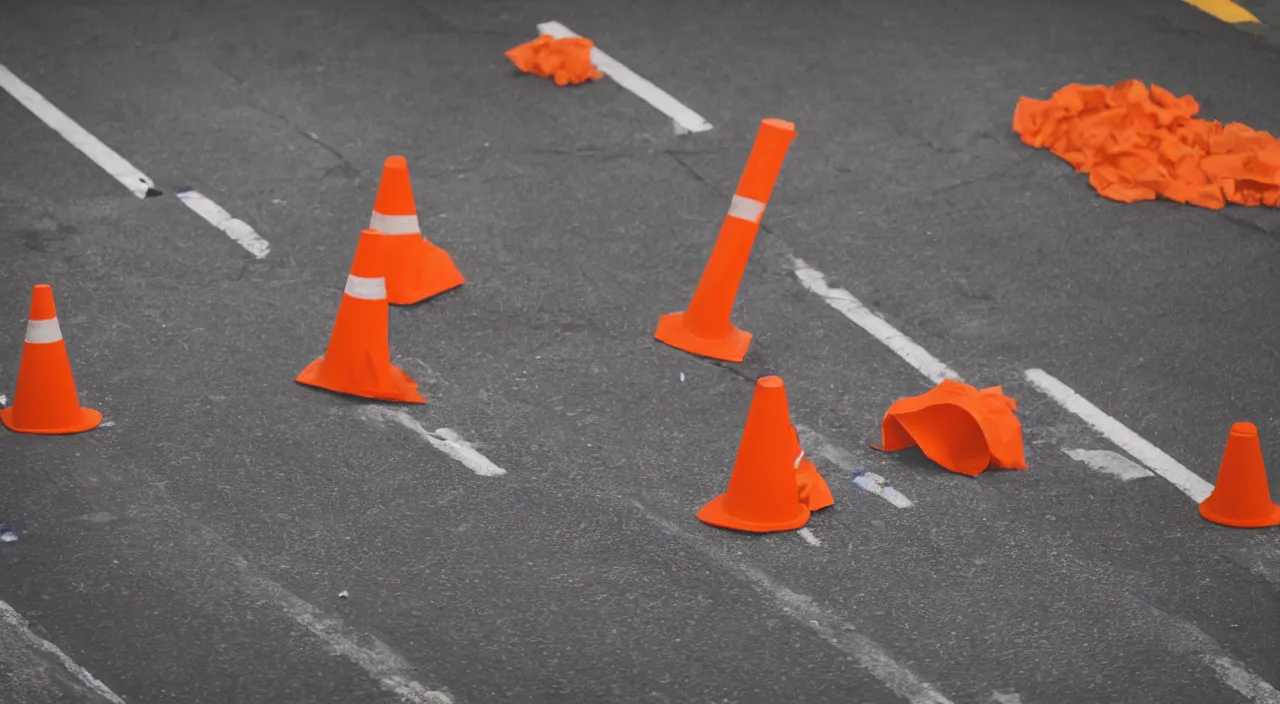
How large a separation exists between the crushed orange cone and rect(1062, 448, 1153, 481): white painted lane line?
134cm

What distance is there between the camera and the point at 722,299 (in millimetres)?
7797

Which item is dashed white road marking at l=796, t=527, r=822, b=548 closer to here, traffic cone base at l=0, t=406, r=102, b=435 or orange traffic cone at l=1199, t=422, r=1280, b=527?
orange traffic cone at l=1199, t=422, r=1280, b=527

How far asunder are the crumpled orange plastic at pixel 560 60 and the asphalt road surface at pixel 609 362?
105 millimetres

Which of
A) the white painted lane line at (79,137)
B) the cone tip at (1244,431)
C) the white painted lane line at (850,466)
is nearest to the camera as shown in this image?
the cone tip at (1244,431)

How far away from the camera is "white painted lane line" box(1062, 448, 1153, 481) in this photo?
695 cm

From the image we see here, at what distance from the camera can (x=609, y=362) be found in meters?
7.63

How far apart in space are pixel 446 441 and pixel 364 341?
595mm

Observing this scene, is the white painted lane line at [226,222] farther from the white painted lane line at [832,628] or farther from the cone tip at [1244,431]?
the cone tip at [1244,431]

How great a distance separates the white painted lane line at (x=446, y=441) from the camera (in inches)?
265

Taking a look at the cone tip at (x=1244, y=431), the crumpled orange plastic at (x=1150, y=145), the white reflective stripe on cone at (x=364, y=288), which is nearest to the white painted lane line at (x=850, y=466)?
the cone tip at (x=1244, y=431)

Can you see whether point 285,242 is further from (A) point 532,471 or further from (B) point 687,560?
(B) point 687,560

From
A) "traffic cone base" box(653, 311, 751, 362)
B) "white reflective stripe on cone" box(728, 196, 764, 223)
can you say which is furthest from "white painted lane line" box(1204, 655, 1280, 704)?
"white reflective stripe on cone" box(728, 196, 764, 223)

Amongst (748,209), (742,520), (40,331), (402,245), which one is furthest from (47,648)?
(748,209)

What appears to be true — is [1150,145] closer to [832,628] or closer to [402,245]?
[402,245]
